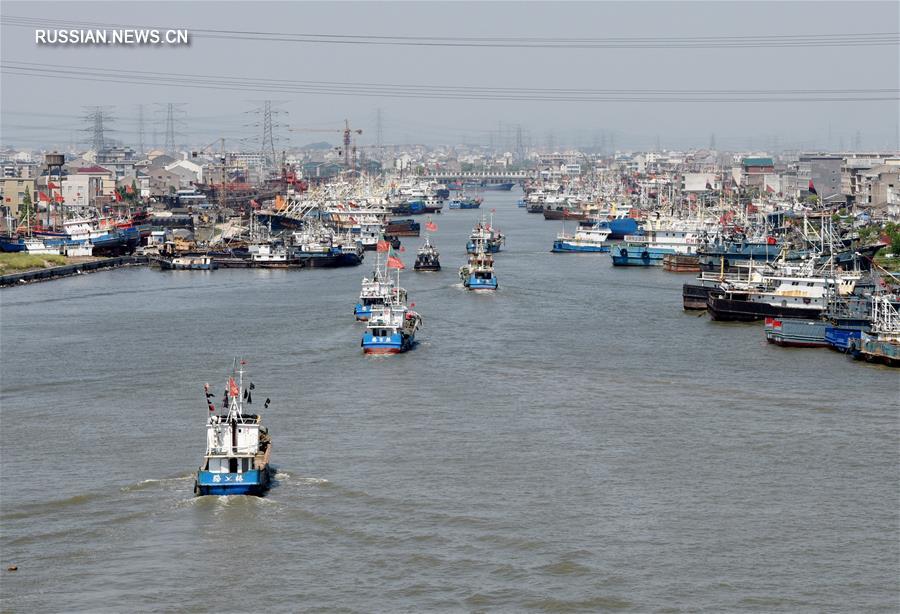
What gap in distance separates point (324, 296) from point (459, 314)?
6.91 m

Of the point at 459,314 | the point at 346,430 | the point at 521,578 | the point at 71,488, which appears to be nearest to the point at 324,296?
the point at 459,314

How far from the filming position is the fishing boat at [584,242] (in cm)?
6316

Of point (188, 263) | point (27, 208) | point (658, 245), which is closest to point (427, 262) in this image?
point (188, 263)

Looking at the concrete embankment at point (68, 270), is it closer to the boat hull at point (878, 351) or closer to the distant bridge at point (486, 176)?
the boat hull at point (878, 351)

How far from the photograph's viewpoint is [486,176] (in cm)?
18488

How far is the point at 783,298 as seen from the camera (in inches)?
1422

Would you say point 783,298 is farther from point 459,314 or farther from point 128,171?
point 128,171

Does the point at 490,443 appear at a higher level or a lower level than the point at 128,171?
lower

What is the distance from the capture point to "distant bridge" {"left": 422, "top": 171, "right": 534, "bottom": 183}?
17812 cm

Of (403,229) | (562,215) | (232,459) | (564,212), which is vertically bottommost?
(232,459)

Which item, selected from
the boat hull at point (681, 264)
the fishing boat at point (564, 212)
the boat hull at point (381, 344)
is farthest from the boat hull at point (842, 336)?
the fishing boat at point (564, 212)

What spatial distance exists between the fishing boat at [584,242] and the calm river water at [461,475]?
28.6 meters

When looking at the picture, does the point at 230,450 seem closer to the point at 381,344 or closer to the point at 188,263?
the point at 381,344

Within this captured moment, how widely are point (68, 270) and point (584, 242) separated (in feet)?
81.6
